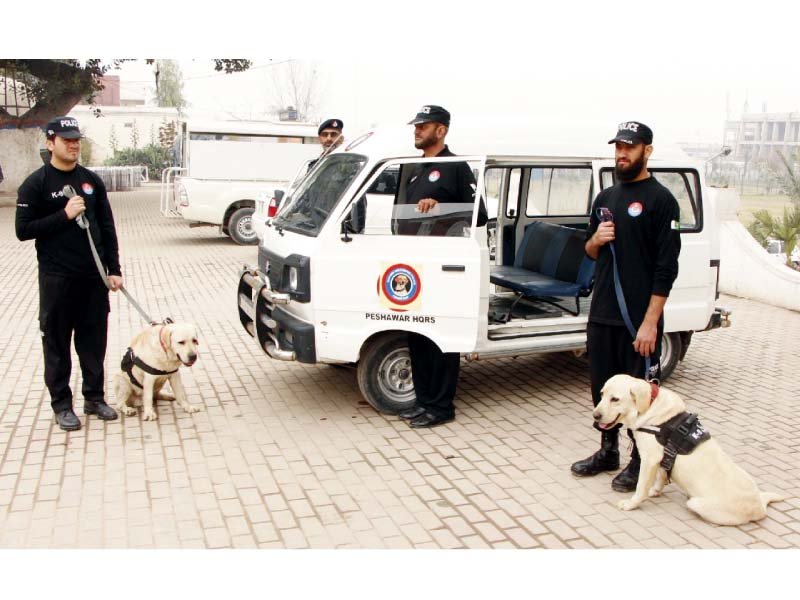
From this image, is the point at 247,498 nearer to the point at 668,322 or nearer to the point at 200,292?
the point at 668,322

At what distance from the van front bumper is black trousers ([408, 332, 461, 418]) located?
73cm

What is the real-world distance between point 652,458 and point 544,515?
659mm

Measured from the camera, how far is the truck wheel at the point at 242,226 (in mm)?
15977

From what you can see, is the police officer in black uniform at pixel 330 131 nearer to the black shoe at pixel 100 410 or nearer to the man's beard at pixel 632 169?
the black shoe at pixel 100 410

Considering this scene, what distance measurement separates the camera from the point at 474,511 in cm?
425

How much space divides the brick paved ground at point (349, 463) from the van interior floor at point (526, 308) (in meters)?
0.64

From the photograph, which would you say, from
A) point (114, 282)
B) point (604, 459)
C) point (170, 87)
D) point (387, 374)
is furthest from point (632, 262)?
point (170, 87)

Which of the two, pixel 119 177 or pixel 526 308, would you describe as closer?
pixel 526 308

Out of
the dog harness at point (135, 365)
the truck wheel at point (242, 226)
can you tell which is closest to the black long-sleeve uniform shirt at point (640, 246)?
the dog harness at point (135, 365)

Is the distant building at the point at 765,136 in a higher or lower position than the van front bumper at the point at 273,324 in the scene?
higher

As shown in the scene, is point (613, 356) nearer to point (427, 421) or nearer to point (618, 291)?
point (618, 291)

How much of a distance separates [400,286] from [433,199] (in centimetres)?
66

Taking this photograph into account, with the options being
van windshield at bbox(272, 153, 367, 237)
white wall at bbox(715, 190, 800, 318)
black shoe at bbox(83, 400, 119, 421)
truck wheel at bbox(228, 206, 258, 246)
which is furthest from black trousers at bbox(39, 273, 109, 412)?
truck wheel at bbox(228, 206, 258, 246)

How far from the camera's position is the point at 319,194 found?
589 cm
